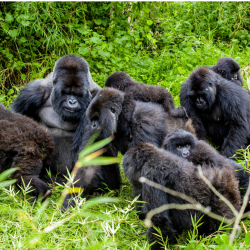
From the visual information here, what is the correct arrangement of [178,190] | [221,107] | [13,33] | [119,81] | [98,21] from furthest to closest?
[98,21], [13,33], [119,81], [221,107], [178,190]

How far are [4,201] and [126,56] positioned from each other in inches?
154

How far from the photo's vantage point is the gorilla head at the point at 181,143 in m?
3.38

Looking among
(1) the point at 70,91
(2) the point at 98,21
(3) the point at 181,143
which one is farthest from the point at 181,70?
(3) the point at 181,143

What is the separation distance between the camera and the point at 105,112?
3535 millimetres

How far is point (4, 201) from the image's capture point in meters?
3.46

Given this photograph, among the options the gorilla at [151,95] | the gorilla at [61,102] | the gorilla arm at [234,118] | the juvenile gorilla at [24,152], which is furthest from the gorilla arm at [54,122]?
the gorilla arm at [234,118]

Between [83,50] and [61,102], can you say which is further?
[83,50]

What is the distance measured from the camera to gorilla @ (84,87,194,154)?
356 cm

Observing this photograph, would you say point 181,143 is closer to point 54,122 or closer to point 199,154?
point 199,154

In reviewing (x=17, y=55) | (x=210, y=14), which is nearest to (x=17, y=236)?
(x=17, y=55)

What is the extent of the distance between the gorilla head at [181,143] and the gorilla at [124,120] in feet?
0.67

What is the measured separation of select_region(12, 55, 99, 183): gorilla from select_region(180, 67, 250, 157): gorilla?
133 cm

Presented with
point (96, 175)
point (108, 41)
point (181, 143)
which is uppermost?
point (108, 41)

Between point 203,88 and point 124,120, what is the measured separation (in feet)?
4.41
